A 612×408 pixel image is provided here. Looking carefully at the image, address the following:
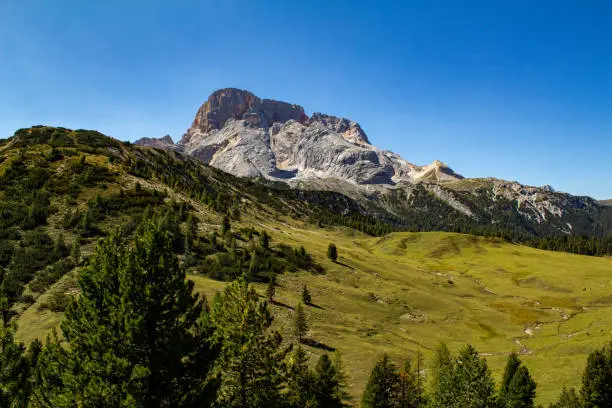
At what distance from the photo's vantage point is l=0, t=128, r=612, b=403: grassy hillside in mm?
60938

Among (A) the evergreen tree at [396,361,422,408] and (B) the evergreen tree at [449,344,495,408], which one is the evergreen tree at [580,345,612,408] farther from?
(A) the evergreen tree at [396,361,422,408]

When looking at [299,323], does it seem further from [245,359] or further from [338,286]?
[338,286]

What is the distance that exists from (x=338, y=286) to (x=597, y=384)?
5682 cm

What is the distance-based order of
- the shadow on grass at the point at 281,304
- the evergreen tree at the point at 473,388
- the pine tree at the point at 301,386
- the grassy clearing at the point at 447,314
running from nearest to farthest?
the evergreen tree at the point at 473,388, the pine tree at the point at 301,386, the grassy clearing at the point at 447,314, the shadow on grass at the point at 281,304

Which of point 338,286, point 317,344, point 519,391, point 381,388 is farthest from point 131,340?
point 338,286

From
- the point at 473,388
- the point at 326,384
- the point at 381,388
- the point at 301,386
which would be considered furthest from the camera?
the point at 381,388

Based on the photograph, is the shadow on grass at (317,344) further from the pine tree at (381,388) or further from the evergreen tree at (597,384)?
the evergreen tree at (597,384)

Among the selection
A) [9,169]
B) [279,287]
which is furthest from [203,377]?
[9,169]

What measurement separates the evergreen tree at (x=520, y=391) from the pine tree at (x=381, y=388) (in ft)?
39.4

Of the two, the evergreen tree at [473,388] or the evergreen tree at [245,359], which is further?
the evergreen tree at [473,388]

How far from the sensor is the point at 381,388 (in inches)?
1512

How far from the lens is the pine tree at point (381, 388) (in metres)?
37.7

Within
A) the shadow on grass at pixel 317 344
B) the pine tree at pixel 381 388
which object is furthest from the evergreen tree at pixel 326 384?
the shadow on grass at pixel 317 344

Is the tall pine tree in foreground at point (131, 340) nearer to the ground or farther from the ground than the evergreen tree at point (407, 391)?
farther from the ground
